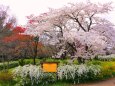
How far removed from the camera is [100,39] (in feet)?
64.5

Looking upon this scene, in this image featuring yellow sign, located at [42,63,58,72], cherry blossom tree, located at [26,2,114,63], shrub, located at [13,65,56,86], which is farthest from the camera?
cherry blossom tree, located at [26,2,114,63]

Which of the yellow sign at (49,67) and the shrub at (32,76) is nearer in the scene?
the shrub at (32,76)

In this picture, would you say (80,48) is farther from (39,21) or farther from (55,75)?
(39,21)

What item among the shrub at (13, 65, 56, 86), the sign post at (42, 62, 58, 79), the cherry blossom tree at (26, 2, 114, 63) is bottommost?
the shrub at (13, 65, 56, 86)

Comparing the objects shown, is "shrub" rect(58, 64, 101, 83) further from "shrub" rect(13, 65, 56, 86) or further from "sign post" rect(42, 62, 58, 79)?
"shrub" rect(13, 65, 56, 86)

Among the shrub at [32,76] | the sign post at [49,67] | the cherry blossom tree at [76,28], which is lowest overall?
the shrub at [32,76]

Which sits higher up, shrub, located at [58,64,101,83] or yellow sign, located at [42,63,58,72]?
yellow sign, located at [42,63,58,72]

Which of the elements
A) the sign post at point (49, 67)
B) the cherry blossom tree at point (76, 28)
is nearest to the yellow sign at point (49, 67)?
the sign post at point (49, 67)

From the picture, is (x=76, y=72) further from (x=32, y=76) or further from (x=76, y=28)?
(x=76, y=28)

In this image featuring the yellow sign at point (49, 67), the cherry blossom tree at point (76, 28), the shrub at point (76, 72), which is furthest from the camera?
the cherry blossom tree at point (76, 28)

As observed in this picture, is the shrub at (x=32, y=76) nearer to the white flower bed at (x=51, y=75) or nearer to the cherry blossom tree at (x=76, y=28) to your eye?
the white flower bed at (x=51, y=75)

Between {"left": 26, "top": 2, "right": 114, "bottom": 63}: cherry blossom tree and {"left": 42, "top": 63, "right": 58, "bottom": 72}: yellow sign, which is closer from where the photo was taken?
A: {"left": 42, "top": 63, "right": 58, "bottom": 72}: yellow sign

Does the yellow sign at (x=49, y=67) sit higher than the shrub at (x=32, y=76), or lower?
higher

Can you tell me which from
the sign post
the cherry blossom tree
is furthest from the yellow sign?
the cherry blossom tree
